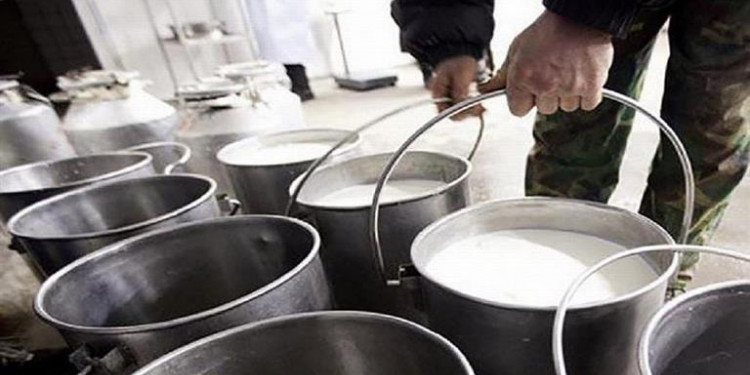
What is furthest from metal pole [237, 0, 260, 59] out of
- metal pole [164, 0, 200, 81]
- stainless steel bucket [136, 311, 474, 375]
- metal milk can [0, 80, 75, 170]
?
stainless steel bucket [136, 311, 474, 375]

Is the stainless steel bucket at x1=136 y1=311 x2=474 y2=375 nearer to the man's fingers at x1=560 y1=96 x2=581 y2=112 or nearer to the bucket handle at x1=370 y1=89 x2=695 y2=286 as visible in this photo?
the bucket handle at x1=370 y1=89 x2=695 y2=286

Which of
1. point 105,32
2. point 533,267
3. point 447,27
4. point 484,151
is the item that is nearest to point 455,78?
point 447,27

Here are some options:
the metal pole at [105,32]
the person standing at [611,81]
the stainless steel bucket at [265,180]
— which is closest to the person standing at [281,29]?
the metal pole at [105,32]

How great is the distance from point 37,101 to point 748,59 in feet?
5.55

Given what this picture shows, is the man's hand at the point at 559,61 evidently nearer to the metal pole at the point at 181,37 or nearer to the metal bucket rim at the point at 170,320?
the metal bucket rim at the point at 170,320

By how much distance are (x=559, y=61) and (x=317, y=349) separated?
1.18 feet

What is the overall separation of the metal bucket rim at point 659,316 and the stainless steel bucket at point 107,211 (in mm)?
544

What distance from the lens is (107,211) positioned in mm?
849

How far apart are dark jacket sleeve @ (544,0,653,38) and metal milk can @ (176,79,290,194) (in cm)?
86

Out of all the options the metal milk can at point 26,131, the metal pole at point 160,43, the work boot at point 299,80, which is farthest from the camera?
the work boot at point 299,80

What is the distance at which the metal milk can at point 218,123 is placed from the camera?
121 cm

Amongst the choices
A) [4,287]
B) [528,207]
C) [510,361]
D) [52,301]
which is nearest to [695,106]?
[528,207]

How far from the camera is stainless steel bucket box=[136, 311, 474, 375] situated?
0.41 m

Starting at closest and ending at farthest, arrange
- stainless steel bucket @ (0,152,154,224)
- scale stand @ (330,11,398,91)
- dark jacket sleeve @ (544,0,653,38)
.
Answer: dark jacket sleeve @ (544,0,653,38) < stainless steel bucket @ (0,152,154,224) < scale stand @ (330,11,398,91)
